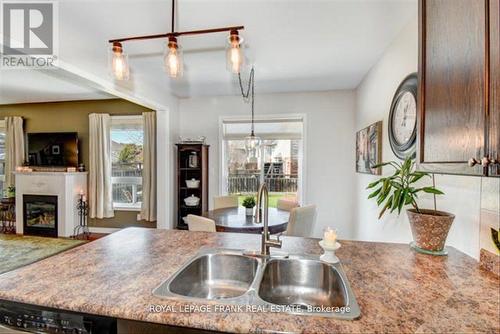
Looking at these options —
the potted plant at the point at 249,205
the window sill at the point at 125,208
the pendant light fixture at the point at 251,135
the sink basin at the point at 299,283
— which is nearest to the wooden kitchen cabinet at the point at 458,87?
the sink basin at the point at 299,283

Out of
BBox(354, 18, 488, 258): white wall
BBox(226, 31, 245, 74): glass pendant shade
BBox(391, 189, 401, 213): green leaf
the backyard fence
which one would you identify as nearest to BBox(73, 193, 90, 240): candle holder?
the backyard fence

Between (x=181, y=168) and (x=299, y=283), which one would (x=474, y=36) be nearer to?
(x=299, y=283)

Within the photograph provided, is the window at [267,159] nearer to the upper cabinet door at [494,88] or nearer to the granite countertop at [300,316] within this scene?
the granite countertop at [300,316]

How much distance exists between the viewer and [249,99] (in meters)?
4.33

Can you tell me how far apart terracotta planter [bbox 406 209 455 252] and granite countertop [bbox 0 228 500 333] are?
65mm

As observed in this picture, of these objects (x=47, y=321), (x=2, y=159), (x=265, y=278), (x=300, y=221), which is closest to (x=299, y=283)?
(x=265, y=278)

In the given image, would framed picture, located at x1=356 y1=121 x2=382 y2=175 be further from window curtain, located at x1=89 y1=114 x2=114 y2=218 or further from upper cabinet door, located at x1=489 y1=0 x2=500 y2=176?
window curtain, located at x1=89 y1=114 x2=114 y2=218

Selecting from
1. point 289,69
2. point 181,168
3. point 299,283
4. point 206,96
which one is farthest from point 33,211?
point 299,283

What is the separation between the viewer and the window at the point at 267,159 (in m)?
4.31

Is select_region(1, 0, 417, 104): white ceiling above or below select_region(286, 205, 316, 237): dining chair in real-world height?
above

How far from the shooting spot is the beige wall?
15.2ft

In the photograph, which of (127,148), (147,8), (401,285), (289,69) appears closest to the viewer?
(401,285)

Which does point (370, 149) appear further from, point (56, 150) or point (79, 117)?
point (56, 150)

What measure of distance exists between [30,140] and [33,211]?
1.32 meters
